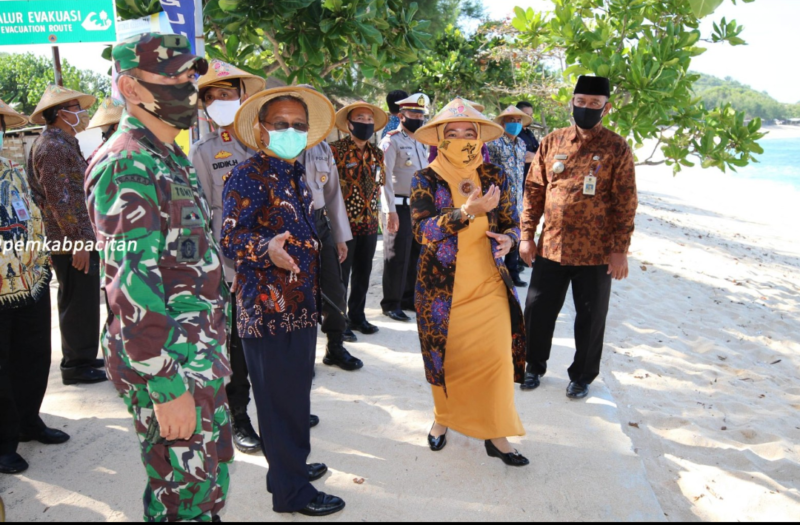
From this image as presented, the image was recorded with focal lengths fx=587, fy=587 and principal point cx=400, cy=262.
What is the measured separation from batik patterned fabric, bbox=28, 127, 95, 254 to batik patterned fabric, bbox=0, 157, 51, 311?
69cm

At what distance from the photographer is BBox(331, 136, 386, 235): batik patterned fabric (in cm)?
538

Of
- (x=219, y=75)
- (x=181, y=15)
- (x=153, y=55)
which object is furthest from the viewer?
(x=181, y=15)

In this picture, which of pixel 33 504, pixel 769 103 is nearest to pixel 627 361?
pixel 33 504

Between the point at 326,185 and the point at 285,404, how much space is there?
2.03 m

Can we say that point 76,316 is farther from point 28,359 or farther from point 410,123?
point 410,123

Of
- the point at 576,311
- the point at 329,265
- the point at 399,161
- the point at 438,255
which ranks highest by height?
the point at 399,161

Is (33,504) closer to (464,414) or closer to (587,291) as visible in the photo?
(464,414)

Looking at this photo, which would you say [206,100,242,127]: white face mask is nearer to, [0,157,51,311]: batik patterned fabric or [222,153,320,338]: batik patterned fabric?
[222,153,320,338]: batik patterned fabric

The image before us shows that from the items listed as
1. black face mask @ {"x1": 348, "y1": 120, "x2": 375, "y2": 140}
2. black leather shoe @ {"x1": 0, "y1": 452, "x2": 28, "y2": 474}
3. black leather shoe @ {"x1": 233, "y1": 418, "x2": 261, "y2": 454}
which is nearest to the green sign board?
black face mask @ {"x1": 348, "y1": 120, "x2": 375, "y2": 140}

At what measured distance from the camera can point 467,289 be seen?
133 inches

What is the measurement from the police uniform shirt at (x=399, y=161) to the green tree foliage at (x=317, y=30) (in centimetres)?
80

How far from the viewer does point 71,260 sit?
4426 millimetres

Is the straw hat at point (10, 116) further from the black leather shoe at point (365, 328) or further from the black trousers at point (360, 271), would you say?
the black leather shoe at point (365, 328)

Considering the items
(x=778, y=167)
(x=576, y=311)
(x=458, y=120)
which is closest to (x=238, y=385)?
(x=458, y=120)
